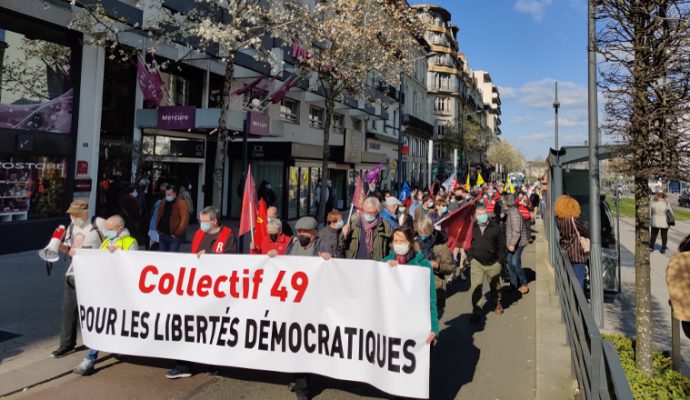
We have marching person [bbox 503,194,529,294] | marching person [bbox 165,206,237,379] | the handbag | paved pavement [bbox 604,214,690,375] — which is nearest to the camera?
marching person [bbox 165,206,237,379]

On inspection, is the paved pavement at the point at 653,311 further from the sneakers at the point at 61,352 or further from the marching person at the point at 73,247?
the sneakers at the point at 61,352

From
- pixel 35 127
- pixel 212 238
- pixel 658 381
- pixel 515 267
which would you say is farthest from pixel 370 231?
pixel 35 127

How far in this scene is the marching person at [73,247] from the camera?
546cm

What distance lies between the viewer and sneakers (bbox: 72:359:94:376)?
204 inches

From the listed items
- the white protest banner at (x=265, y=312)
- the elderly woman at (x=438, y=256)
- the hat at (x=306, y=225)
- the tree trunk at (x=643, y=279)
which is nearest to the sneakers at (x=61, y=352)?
the white protest banner at (x=265, y=312)

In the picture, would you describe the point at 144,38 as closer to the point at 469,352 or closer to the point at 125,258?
the point at 125,258

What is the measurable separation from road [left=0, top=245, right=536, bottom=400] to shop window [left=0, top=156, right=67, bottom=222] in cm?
636

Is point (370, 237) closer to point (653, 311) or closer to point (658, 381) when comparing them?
point (658, 381)

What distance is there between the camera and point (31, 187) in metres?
12.6

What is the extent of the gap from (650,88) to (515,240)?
490cm

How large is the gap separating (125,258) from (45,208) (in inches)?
382

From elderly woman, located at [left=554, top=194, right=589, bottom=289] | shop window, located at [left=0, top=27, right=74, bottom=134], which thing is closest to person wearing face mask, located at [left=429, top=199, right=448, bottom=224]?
elderly woman, located at [left=554, top=194, right=589, bottom=289]

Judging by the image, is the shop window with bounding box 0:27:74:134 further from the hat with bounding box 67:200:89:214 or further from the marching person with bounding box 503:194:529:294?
the marching person with bounding box 503:194:529:294

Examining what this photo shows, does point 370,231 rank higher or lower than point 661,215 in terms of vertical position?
lower
